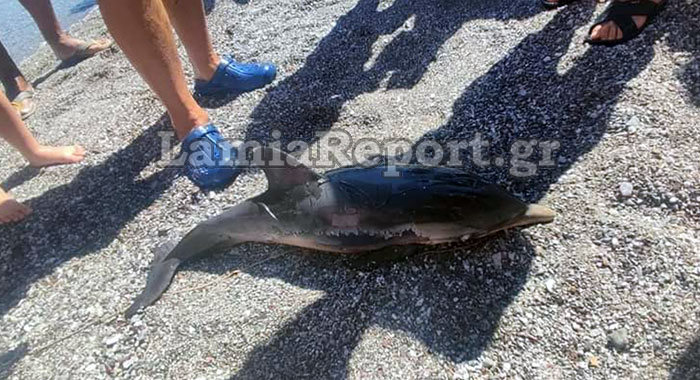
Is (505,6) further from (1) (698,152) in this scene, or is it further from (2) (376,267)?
(2) (376,267)

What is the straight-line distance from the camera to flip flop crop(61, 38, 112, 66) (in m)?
4.67

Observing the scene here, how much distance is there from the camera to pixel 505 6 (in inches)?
147

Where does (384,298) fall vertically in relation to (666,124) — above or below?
below

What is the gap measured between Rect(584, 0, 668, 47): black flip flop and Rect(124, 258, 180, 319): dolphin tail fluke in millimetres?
2653

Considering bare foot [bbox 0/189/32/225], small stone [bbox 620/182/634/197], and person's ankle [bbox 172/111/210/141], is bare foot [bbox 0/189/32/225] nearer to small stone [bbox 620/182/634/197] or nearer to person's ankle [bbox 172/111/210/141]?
person's ankle [bbox 172/111/210/141]

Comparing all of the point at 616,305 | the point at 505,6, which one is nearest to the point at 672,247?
the point at 616,305

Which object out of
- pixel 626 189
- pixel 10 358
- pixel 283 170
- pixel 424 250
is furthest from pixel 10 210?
pixel 626 189

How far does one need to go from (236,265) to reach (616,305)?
1.66 m

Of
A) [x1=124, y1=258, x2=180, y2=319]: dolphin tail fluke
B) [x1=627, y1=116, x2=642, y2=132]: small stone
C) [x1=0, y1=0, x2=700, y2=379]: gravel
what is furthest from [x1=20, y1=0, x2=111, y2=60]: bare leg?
[x1=627, y1=116, x2=642, y2=132]: small stone

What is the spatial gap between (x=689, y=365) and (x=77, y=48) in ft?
16.7

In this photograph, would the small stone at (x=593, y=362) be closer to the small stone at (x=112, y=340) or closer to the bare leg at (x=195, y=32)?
the small stone at (x=112, y=340)

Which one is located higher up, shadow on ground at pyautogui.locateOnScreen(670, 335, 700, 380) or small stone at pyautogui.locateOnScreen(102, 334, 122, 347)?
shadow on ground at pyautogui.locateOnScreen(670, 335, 700, 380)

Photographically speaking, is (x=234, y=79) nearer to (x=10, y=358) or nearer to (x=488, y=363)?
(x=10, y=358)

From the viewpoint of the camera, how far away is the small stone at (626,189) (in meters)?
2.28
